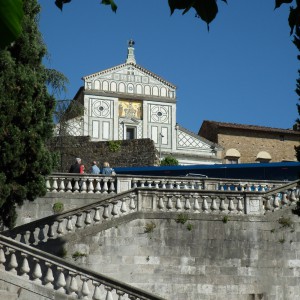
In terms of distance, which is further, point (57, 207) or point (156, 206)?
point (57, 207)

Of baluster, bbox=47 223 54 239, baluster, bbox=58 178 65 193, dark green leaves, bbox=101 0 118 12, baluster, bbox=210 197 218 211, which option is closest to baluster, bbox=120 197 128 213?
baluster, bbox=47 223 54 239

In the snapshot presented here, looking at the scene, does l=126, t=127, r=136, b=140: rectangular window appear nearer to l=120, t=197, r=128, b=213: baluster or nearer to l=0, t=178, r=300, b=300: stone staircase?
l=0, t=178, r=300, b=300: stone staircase

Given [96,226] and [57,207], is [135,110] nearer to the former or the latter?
[57,207]

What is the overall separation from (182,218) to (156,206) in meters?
0.73

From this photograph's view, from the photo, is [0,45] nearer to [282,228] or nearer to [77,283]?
[77,283]

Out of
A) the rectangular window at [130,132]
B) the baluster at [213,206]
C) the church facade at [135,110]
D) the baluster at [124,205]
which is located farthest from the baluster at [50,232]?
the rectangular window at [130,132]

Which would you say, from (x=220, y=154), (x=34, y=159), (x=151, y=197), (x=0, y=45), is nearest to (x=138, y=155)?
(x=220, y=154)

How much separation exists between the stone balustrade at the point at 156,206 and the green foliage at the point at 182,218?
0.52 ft

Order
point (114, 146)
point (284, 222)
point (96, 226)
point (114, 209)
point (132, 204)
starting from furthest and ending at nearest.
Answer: point (114, 146) → point (284, 222) → point (132, 204) → point (114, 209) → point (96, 226)

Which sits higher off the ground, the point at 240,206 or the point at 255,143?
the point at 255,143

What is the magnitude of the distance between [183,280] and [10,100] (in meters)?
6.27

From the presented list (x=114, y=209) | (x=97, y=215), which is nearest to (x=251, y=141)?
(x=114, y=209)

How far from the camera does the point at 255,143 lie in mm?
49969

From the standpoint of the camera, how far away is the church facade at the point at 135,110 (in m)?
47.2
